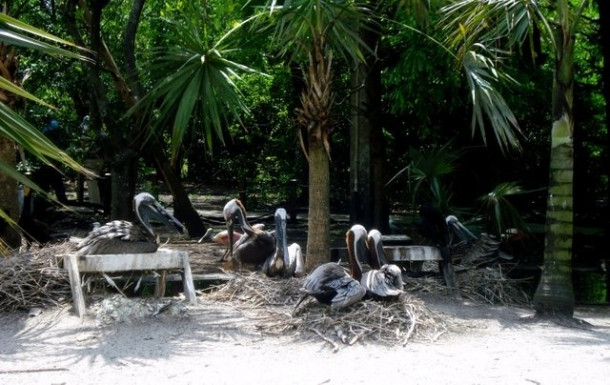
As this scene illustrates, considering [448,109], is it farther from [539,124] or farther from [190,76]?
[190,76]

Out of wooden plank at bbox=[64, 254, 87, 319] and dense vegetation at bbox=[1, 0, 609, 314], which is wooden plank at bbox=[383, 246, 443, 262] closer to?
dense vegetation at bbox=[1, 0, 609, 314]

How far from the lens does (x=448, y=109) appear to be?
16.2 meters

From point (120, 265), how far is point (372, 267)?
2.98 metres

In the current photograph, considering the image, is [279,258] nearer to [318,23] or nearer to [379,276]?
[379,276]

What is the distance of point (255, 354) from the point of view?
6984 mm

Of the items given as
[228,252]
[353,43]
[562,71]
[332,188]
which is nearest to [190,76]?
[353,43]

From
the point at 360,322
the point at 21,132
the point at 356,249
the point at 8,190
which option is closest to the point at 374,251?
the point at 356,249

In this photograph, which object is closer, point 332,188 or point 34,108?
point 34,108

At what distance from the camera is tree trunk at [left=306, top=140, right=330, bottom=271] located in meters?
10.0

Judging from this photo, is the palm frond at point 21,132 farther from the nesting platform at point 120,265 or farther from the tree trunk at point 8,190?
the tree trunk at point 8,190

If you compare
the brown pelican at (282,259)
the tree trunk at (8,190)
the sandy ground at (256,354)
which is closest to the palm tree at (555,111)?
the sandy ground at (256,354)

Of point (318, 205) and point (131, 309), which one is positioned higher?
point (318, 205)

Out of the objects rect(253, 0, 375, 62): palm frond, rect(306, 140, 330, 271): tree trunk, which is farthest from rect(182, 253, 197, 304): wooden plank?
rect(253, 0, 375, 62): palm frond

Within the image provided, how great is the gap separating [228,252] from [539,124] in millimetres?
11174
